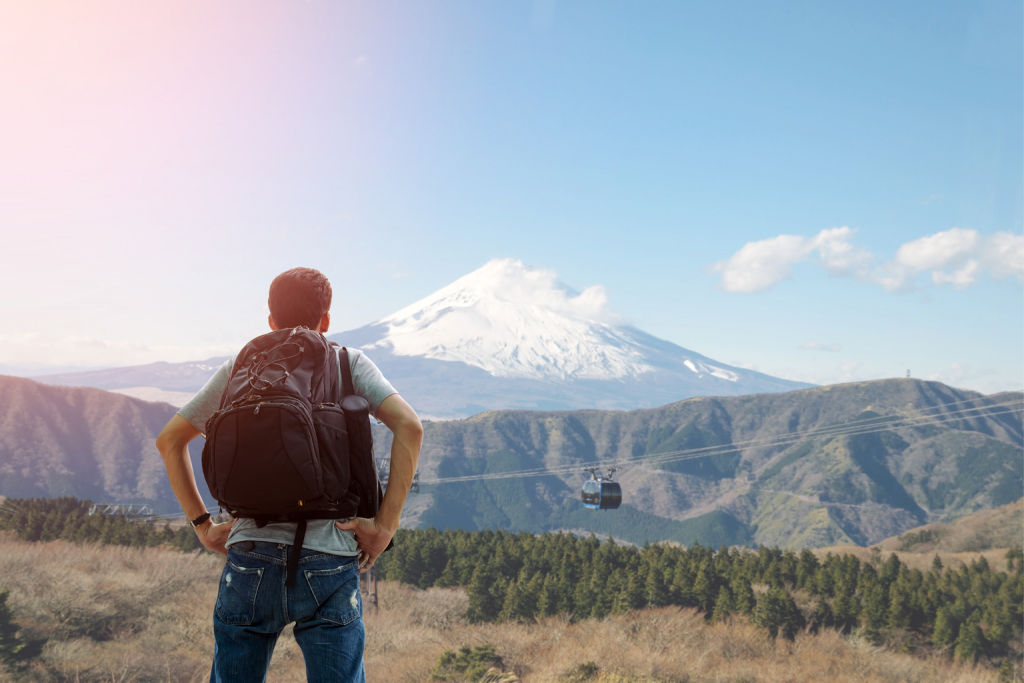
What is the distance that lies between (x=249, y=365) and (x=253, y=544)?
2.16 ft

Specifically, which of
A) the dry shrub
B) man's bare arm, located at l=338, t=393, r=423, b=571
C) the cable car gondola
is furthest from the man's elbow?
the cable car gondola

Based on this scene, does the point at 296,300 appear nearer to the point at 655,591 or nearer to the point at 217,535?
the point at 217,535

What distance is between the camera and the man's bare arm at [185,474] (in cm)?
264

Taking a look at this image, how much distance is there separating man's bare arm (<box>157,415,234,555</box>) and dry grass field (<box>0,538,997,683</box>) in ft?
23.1

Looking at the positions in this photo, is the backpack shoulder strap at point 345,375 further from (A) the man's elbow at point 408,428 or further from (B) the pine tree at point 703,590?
(B) the pine tree at point 703,590

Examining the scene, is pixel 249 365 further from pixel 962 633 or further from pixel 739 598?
pixel 962 633

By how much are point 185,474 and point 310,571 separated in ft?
2.82

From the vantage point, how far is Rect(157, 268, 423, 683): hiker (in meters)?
2.33

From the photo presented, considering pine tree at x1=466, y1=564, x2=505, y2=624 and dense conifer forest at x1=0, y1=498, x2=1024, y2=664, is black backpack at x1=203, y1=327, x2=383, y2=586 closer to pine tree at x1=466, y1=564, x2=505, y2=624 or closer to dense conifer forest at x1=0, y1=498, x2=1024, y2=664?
dense conifer forest at x1=0, y1=498, x2=1024, y2=664

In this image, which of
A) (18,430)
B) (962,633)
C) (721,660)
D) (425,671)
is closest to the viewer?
(425,671)

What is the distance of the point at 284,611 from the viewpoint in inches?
92.0

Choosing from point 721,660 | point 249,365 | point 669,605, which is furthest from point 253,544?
point 669,605

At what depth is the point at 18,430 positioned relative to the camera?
175m

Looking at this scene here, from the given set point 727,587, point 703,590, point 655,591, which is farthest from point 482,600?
point 727,587
